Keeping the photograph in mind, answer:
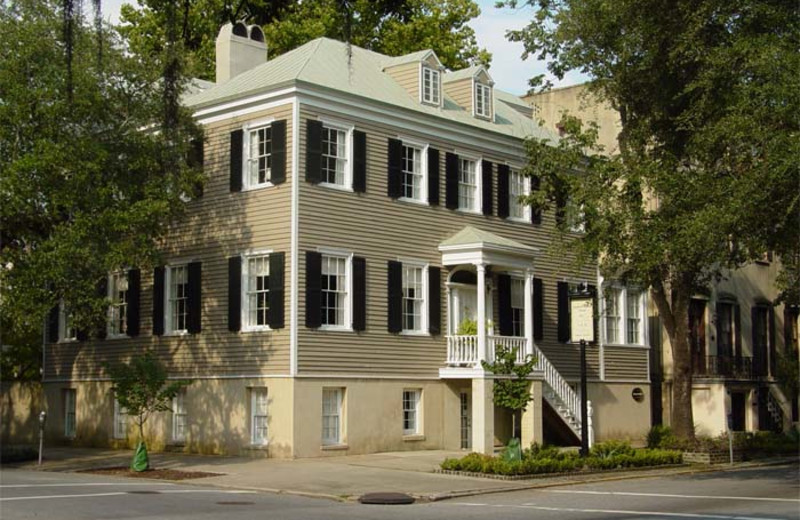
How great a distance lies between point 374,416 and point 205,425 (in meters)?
4.60

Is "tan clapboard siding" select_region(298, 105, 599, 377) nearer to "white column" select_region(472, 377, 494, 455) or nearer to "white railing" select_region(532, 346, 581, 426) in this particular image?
"white column" select_region(472, 377, 494, 455)

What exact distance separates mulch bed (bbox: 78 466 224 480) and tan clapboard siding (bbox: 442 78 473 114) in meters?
15.3

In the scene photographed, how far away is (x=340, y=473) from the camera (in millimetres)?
24375

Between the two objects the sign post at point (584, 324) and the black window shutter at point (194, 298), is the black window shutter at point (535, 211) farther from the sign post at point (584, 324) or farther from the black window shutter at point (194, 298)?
the black window shutter at point (194, 298)

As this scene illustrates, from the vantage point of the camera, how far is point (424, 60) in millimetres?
32938

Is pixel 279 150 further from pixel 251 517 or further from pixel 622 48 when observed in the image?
pixel 251 517

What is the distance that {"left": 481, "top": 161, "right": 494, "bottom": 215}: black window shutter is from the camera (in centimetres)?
3384

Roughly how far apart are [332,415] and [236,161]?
23.9ft

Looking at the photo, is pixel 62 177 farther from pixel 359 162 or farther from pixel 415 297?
pixel 415 297

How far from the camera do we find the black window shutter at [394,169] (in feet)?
101

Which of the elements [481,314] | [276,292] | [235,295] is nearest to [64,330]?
[235,295]

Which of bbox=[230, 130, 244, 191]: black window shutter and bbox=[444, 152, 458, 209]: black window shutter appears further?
bbox=[444, 152, 458, 209]: black window shutter

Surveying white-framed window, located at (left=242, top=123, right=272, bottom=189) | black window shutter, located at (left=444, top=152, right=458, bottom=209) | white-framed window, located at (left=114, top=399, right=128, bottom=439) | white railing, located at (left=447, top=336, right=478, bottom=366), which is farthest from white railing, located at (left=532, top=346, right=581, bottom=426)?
white-framed window, located at (left=114, top=399, right=128, bottom=439)

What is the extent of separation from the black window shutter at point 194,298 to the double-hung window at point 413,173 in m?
Result: 6.21
